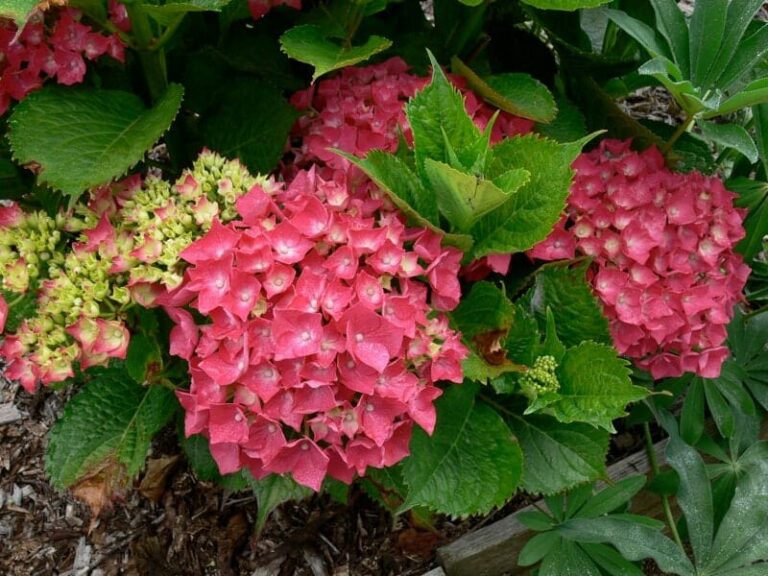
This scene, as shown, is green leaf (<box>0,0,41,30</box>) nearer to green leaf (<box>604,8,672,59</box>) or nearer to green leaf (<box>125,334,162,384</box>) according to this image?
green leaf (<box>125,334,162,384</box>)

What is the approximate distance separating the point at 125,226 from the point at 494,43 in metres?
0.94

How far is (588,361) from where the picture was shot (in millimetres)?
1134

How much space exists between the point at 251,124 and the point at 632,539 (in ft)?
3.21

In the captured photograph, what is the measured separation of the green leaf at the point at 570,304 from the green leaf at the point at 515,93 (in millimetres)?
280

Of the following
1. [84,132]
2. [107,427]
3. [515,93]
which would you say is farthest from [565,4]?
[107,427]

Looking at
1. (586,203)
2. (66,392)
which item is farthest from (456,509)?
(66,392)

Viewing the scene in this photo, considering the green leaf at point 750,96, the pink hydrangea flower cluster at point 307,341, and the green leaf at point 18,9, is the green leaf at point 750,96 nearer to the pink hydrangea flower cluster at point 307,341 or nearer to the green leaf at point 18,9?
the pink hydrangea flower cluster at point 307,341

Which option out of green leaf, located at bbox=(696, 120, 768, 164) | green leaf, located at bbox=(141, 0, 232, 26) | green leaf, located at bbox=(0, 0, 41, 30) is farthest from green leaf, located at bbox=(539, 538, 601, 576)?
green leaf, located at bbox=(0, 0, 41, 30)

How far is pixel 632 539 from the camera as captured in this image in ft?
4.41

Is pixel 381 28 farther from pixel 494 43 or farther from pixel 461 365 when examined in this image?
pixel 461 365

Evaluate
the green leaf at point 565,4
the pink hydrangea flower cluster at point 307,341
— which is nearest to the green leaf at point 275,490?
the pink hydrangea flower cluster at point 307,341

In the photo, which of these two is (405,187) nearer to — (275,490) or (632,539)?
(275,490)

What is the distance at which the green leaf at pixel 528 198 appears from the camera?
1127 millimetres

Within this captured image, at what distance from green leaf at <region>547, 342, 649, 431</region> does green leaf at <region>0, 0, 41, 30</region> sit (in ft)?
2.69
